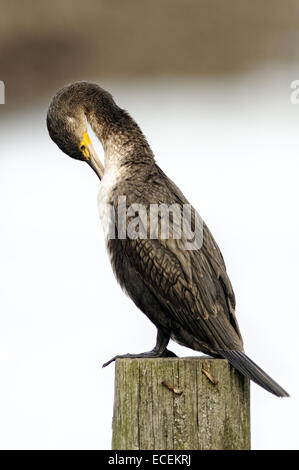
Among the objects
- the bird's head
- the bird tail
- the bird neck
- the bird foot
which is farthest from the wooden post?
the bird's head

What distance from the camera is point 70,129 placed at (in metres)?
5.25

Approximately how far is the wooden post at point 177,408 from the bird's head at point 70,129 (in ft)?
4.99

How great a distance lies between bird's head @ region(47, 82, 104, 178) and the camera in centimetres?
525

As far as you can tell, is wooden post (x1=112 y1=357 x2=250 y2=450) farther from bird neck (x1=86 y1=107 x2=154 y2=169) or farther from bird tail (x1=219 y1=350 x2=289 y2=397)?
bird neck (x1=86 y1=107 x2=154 y2=169)

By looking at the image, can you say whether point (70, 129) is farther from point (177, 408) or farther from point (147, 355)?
point (177, 408)

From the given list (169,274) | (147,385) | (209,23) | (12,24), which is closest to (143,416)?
(147,385)

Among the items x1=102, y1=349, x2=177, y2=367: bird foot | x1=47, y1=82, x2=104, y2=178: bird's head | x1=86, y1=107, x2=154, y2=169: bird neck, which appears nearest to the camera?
x1=102, y1=349, x2=177, y2=367: bird foot

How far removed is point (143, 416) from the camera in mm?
3959

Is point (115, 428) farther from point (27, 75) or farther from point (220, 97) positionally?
point (220, 97)

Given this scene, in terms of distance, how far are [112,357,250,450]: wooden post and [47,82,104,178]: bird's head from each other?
4.99 feet

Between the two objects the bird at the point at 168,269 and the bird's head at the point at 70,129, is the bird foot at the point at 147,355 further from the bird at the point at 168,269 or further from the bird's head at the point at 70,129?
the bird's head at the point at 70,129

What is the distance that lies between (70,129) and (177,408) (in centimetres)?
184

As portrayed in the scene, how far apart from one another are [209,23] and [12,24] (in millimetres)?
2271
